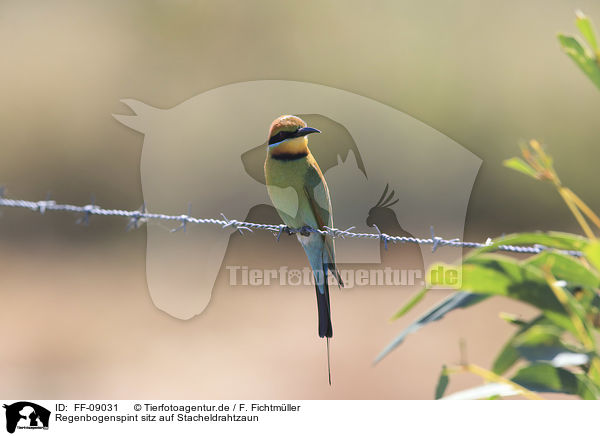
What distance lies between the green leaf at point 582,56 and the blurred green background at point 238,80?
6949mm

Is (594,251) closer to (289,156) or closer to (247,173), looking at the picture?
(289,156)

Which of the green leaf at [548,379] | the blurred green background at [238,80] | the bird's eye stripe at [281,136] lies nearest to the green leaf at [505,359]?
the green leaf at [548,379]

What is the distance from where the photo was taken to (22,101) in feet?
28.3

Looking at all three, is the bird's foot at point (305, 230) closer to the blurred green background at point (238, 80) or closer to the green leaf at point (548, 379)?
the green leaf at point (548, 379)

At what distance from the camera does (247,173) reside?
5.27 metres

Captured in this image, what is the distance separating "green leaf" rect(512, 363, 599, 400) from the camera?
0.93 meters

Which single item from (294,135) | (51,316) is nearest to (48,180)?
(51,316)

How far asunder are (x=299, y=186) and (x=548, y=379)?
1.70 metres

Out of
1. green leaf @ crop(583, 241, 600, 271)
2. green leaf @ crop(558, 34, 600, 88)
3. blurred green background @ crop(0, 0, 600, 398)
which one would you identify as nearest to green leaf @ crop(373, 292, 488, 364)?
green leaf @ crop(583, 241, 600, 271)

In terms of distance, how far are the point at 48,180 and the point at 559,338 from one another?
8.29 metres

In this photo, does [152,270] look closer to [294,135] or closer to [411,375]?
[411,375]

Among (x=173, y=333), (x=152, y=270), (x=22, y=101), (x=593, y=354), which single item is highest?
(x=22, y=101)

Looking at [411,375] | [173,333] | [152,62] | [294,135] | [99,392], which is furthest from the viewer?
[152,62]
